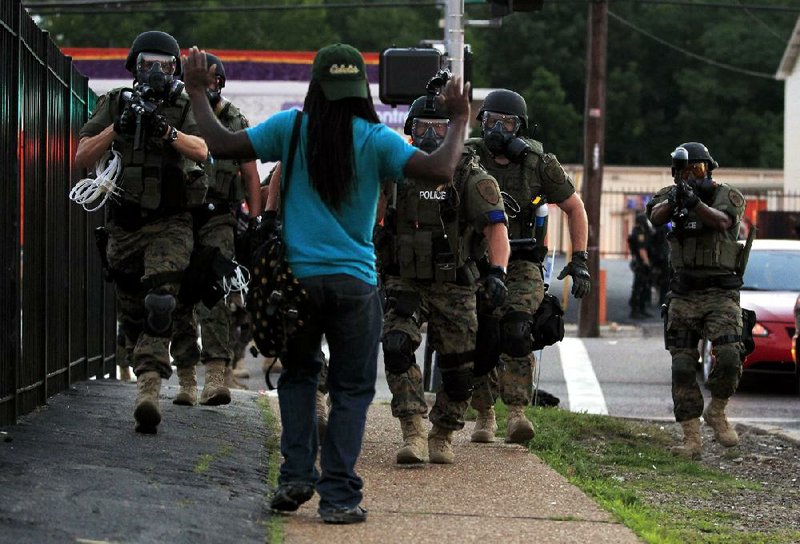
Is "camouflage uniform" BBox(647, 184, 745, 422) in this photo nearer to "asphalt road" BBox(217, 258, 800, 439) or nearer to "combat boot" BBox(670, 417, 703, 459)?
"combat boot" BBox(670, 417, 703, 459)

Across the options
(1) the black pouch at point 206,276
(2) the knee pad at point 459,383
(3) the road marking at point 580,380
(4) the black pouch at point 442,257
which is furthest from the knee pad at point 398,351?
(3) the road marking at point 580,380

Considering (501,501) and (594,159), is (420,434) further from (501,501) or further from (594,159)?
(594,159)

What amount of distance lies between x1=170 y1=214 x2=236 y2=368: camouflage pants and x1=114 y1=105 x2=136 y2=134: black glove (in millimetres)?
1149

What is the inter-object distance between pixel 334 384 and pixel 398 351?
1.95 m

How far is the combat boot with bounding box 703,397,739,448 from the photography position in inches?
444

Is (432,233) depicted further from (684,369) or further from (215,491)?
(684,369)

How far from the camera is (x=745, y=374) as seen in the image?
56.9ft

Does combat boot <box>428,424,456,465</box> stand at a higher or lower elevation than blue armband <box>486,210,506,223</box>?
lower

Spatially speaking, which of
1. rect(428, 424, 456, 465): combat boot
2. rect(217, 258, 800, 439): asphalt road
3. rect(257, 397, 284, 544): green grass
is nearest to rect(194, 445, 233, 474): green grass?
rect(257, 397, 284, 544): green grass

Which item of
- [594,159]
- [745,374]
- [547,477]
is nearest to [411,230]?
[547,477]

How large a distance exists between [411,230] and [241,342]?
22.4ft

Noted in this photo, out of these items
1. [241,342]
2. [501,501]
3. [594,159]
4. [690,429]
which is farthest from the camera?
[594,159]

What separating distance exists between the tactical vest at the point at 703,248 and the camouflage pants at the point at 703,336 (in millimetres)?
175

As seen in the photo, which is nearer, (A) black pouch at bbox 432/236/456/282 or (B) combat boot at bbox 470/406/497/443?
(A) black pouch at bbox 432/236/456/282
